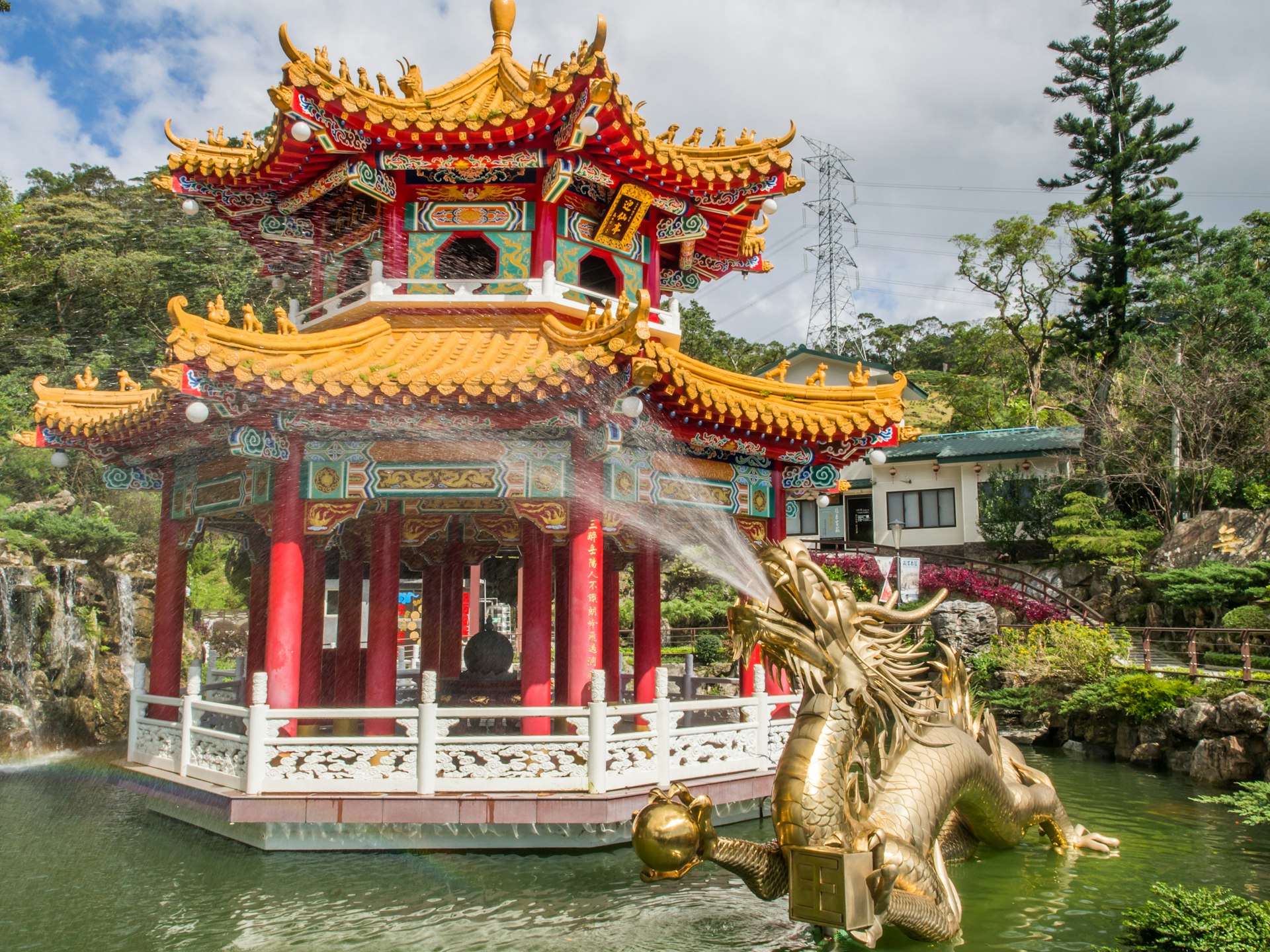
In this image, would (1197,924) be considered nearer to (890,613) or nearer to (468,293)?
(890,613)

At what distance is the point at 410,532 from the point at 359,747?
3.78m

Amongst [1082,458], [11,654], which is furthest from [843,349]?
[11,654]

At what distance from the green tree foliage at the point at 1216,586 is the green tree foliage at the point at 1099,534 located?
4.48 m

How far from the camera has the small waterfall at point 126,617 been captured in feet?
65.6

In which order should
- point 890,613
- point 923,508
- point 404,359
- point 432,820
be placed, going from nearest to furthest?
point 890,613, point 432,820, point 404,359, point 923,508

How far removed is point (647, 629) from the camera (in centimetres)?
1144

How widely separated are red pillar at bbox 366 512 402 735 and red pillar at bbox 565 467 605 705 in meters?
2.03

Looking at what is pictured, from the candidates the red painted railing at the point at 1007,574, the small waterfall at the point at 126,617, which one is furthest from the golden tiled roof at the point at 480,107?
the red painted railing at the point at 1007,574

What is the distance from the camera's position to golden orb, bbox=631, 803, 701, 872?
5219mm

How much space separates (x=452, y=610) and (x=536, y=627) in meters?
4.65

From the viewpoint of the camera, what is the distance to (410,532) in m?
12.0

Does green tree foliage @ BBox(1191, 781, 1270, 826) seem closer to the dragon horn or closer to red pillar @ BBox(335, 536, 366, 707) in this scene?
the dragon horn

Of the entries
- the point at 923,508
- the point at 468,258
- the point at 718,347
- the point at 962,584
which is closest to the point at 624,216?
the point at 468,258

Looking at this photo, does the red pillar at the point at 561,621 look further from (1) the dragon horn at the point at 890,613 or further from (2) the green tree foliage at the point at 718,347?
(2) the green tree foliage at the point at 718,347
